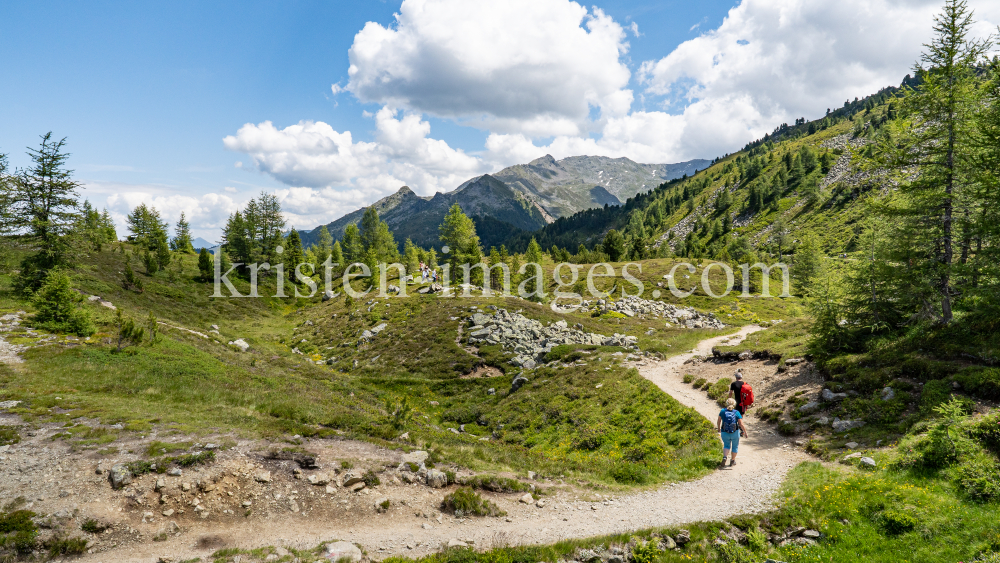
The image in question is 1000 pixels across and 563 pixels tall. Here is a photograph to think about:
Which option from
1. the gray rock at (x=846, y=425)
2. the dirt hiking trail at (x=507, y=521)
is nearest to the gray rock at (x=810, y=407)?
the gray rock at (x=846, y=425)

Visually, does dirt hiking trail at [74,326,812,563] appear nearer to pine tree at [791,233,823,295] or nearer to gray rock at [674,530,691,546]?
gray rock at [674,530,691,546]

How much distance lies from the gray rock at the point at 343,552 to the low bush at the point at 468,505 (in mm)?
3169

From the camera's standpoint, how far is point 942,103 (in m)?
17.7

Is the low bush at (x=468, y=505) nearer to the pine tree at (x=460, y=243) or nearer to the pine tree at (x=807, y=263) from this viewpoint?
the pine tree at (x=460, y=243)

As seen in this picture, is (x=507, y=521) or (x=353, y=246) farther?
(x=353, y=246)

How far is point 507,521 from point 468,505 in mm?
1360

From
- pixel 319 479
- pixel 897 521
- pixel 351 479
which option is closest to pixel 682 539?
pixel 897 521

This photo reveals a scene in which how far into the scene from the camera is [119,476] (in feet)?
35.4

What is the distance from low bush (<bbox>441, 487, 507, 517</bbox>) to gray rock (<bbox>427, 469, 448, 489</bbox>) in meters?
0.81

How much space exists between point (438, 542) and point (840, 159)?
22395cm

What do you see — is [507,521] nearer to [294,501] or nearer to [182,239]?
[294,501]

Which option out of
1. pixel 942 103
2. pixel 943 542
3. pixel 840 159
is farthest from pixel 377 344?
pixel 840 159

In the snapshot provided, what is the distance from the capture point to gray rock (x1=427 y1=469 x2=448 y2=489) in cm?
1327

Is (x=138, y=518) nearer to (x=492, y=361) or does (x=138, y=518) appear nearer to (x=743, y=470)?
(x=743, y=470)
